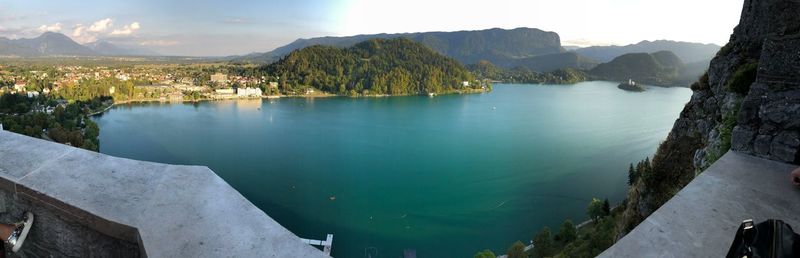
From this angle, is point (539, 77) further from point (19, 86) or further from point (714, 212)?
point (714, 212)

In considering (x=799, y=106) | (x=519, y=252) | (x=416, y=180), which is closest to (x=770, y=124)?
(x=799, y=106)

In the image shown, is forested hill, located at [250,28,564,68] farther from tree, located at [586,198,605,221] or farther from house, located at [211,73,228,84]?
tree, located at [586,198,605,221]

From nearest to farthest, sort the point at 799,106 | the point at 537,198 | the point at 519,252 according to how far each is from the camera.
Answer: the point at 799,106 < the point at 519,252 < the point at 537,198

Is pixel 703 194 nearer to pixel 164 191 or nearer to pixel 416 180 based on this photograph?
pixel 164 191

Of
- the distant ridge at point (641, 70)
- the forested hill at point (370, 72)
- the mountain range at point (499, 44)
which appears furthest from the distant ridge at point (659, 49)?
the forested hill at point (370, 72)

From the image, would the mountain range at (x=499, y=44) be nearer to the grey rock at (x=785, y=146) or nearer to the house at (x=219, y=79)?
the house at (x=219, y=79)

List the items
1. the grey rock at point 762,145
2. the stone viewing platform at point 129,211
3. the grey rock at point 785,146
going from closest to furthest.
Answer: the stone viewing platform at point 129,211 → the grey rock at point 785,146 → the grey rock at point 762,145
